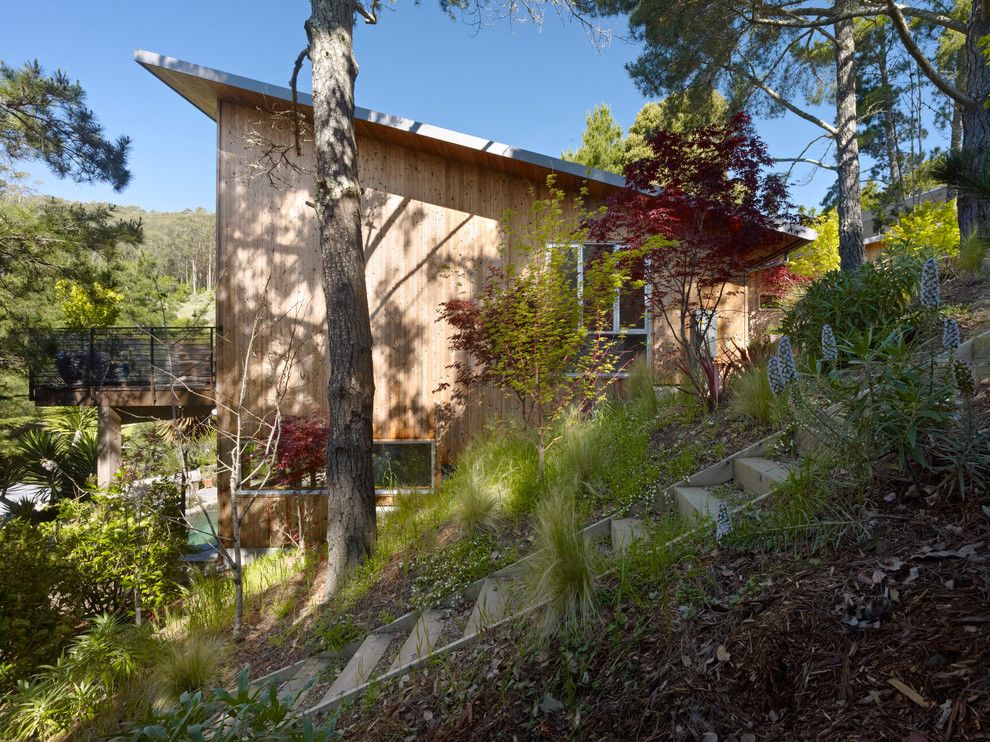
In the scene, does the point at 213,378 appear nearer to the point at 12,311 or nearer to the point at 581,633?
the point at 12,311

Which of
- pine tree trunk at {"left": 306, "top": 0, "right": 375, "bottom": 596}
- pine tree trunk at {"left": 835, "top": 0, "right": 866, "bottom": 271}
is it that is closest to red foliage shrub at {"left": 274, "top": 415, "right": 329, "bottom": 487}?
pine tree trunk at {"left": 306, "top": 0, "right": 375, "bottom": 596}

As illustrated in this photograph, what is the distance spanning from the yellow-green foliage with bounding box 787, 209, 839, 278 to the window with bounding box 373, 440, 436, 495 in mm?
7914

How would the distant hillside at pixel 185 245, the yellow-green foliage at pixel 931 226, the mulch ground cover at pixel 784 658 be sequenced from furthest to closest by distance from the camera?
the distant hillside at pixel 185 245 → the yellow-green foliage at pixel 931 226 → the mulch ground cover at pixel 784 658

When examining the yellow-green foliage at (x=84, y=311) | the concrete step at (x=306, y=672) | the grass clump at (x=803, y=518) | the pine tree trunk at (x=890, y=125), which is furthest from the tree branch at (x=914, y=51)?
the yellow-green foliage at (x=84, y=311)

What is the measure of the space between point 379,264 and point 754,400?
213 inches

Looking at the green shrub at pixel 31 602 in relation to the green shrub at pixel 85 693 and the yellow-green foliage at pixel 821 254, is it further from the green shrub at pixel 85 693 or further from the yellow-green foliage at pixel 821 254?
the yellow-green foliage at pixel 821 254

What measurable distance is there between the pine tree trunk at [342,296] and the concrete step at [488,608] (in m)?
1.79

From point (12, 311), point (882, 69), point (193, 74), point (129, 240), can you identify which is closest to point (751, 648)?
point (193, 74)

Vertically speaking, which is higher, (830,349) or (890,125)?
(890,125)

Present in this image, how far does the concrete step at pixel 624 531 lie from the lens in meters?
2.84

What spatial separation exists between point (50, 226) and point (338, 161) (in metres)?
6.52

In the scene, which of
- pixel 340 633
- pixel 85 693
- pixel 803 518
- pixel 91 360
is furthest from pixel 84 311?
pixel 803 518

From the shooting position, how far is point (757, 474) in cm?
296

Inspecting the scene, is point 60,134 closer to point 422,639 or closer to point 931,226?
point 422,639
